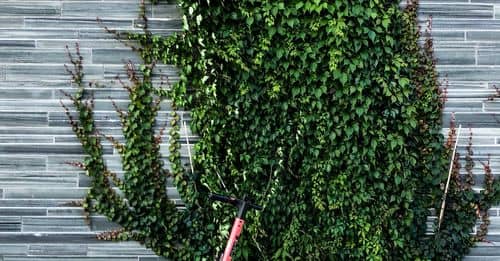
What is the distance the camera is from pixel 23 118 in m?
4.44

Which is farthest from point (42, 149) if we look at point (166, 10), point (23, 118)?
point (166, 10)

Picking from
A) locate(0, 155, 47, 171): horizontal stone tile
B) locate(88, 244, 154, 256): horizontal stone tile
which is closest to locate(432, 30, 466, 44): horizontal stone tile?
locate(88, 244, 154, 256): horizontal stone tile

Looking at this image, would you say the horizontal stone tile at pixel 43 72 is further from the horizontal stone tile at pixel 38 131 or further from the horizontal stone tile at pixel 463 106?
the horizontal stone tile at pixel 463 106

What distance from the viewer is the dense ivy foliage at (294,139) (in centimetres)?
428

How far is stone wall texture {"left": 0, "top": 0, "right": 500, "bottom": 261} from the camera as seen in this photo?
14.5ft

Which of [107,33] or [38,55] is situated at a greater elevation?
[107,33]

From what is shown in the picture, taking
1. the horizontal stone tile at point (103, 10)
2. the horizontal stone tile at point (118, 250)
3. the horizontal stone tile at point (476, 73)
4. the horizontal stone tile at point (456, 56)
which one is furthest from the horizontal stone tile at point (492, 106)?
the horizontal stone tile at point (118, 250)

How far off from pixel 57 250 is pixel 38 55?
133 cm

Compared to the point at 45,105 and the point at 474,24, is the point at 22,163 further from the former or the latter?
the point at 474,24

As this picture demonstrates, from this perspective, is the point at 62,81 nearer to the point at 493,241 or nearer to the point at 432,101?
the point at 432,101

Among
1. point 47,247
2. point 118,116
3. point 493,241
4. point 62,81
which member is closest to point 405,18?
point 493,241

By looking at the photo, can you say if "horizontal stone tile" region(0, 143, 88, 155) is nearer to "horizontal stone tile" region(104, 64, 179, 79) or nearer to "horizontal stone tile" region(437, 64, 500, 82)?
"horizontal stone tile" region(104, 64, 179, 79)

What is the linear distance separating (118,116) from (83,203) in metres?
0.63

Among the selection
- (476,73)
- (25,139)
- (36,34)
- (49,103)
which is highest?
(36,34)
